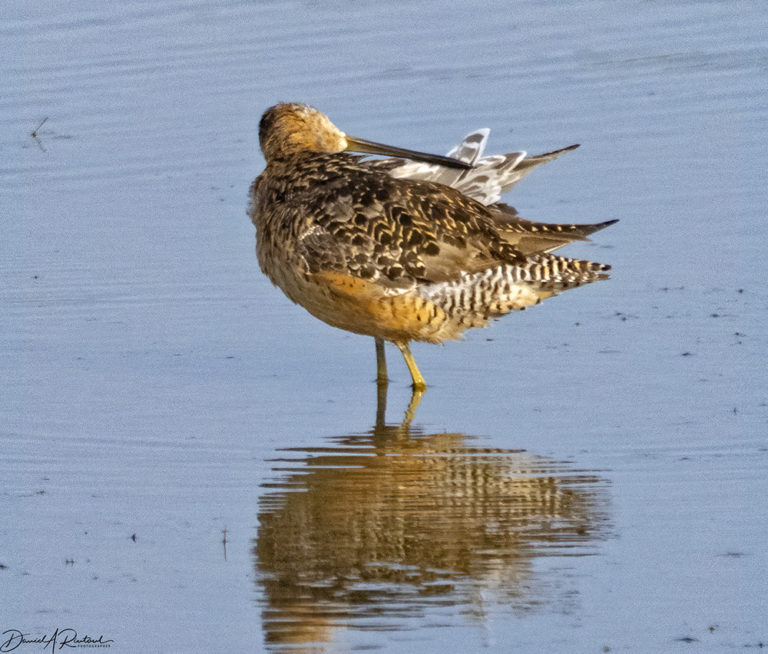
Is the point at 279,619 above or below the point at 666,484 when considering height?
below

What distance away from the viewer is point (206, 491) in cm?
589

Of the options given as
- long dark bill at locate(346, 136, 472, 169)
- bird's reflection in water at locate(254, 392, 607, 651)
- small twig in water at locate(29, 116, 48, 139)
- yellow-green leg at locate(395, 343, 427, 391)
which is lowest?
bird's reflection in water at locate(254, 392, 607, 651)

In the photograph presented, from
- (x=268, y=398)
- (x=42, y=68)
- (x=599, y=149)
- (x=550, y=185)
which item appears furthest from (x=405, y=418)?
(x=42, y=68)

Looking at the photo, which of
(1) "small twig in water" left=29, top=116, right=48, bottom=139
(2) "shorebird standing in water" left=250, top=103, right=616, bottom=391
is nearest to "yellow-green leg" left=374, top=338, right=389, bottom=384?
(2) "shorebird standing in water" left=250, top=103, right=616, bottom=391

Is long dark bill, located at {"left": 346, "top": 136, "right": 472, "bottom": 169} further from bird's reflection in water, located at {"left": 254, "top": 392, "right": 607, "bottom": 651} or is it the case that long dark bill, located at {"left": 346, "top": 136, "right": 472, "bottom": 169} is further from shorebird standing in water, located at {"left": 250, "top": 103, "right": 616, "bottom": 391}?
bird's reflection in water, located at {"left": 254, "top": 392, "right": 607, "bottom": 651}

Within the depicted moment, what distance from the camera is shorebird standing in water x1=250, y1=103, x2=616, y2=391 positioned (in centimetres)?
696

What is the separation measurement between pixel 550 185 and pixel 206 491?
4.14 meters

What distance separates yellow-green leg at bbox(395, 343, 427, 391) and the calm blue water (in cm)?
13

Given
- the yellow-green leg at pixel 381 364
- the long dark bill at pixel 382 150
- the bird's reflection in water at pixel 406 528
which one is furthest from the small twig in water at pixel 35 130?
the bird's reflection in water at pixel 406 528

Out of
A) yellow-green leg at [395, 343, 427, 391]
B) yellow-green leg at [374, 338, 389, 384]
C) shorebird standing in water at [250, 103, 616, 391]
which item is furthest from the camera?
yellow-green leg at [374, 338, 389, 384]

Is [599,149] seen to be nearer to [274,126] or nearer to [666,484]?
[274,126]

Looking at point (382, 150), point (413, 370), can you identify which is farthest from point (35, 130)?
point (413, 370)

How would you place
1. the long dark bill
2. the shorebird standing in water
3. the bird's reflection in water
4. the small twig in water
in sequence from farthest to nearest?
the small twig in water → the long dark bill → the shorebird standing in water → the bird's reflection in water

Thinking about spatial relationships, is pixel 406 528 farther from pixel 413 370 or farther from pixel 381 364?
pixel 381 364
